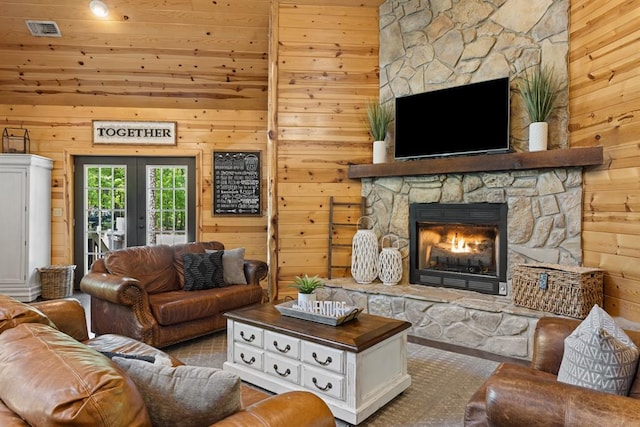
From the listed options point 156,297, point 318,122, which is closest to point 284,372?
point 156,297

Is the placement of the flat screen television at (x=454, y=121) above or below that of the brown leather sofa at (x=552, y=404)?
above

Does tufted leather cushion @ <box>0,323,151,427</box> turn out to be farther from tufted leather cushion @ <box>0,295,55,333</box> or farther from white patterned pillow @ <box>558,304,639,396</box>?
white patterned pillow @ <box>558,304,639,396</box>

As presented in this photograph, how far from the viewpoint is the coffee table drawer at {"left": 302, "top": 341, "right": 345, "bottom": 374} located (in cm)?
236

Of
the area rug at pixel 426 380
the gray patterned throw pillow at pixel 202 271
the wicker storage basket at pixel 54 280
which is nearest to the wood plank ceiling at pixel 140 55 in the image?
the wicker storage basket at pixel 54 280

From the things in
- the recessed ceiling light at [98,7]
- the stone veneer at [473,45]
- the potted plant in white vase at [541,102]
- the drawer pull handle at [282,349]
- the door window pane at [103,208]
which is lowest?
the drawer pull handle at [282,349]

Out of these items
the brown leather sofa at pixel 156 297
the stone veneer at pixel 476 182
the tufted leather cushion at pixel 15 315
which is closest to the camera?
the tufted leather cushion at pixel 15 315

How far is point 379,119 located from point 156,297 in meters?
2.89

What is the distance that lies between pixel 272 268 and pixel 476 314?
2.27 meters

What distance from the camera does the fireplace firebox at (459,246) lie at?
3.96 metres

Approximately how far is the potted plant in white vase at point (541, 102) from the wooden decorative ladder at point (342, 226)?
73.6 inches

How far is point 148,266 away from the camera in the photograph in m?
3.96

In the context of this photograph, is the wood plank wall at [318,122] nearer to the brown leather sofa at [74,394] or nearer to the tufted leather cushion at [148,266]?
the tufted leather cushion at [148,266]

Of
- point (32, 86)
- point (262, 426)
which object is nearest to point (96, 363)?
point (262, 426)

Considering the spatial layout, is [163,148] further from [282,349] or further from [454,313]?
[454,313]
